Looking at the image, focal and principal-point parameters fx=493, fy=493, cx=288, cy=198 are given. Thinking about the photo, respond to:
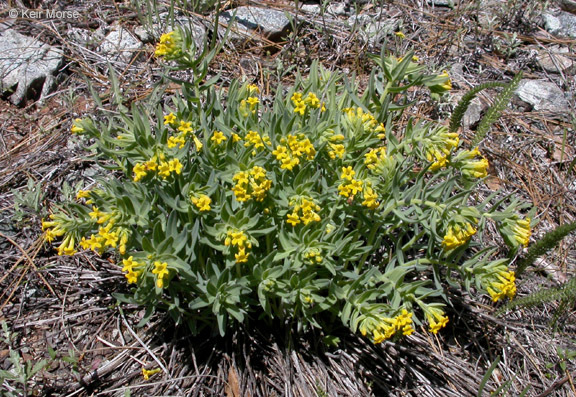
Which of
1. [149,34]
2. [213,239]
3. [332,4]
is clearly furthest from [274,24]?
[213,239]

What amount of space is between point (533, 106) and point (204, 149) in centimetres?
377

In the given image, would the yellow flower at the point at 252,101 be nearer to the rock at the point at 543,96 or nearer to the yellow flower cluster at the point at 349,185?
the yellow flower cluster at the point at 349,185

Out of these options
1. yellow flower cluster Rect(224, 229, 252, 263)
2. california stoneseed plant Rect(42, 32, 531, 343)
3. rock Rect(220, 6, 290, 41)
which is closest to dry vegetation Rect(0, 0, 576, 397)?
california stoneseed plant Rect(42, 32, 531, 343)

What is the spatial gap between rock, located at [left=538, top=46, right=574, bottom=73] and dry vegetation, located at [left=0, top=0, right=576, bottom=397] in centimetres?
18

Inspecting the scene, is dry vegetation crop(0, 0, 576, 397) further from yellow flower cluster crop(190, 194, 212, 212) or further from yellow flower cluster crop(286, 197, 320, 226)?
yellow flower cluster crop(190, 194, 212, 212)

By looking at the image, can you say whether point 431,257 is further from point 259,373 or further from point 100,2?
point 100,2

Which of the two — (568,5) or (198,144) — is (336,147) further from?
(568,5)

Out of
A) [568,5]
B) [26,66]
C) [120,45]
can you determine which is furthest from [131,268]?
[568,5]

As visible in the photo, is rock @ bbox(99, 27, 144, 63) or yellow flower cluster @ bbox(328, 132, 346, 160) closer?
yellow flower cluster @ bbox(328, 132, 346, 160)

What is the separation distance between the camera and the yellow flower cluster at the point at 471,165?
2.98m

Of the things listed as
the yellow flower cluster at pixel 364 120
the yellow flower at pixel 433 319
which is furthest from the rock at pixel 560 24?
the yellow flower at pixel 433 319

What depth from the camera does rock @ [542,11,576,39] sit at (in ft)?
18.8

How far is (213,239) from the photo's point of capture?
2.93 m

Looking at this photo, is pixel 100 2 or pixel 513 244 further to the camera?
pixel 100 2
